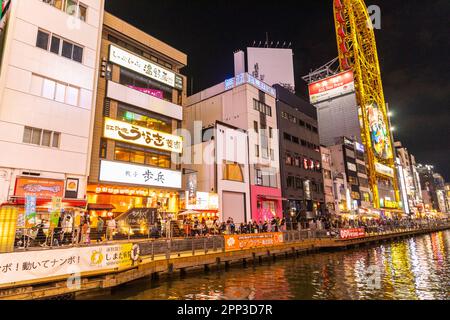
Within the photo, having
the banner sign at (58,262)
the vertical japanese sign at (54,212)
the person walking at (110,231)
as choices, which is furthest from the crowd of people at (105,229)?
the banner sign at (58,262)

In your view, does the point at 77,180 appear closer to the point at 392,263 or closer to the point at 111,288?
the point at 111,288

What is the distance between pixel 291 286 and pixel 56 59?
84.9ft

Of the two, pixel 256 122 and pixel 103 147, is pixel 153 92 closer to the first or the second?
pixel 103 147

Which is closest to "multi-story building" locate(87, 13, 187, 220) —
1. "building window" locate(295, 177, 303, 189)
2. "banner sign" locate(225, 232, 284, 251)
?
"banner sign" locate(225, 232, 284, 251)

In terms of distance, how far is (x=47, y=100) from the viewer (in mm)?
24734

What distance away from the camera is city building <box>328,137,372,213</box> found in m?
69.0

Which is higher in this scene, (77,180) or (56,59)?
(56,59)

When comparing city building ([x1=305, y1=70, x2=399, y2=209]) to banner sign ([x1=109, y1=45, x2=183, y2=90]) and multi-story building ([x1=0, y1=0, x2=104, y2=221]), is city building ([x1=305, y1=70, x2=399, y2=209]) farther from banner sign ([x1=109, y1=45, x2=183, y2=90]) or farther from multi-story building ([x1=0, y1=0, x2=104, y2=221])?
multi-story building ([x1=0, y1=0, x2=104, y2=221])

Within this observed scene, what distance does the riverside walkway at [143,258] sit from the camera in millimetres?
12312

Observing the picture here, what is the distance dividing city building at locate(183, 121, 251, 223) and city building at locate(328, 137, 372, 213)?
32.7m

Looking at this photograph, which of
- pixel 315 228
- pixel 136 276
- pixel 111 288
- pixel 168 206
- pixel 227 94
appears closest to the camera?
pixel 111 288

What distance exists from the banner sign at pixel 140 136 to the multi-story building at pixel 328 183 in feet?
129

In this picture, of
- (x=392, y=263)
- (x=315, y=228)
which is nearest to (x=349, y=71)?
(x=315, y=228)

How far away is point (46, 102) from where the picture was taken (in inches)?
971
